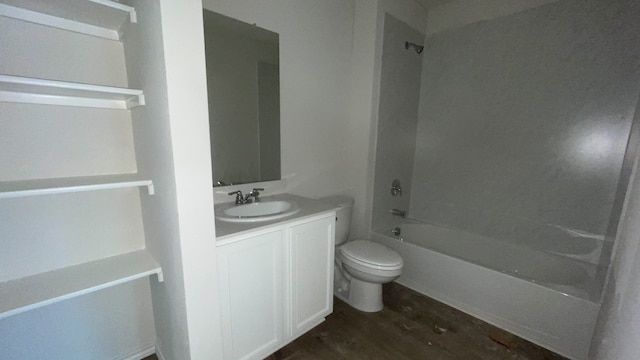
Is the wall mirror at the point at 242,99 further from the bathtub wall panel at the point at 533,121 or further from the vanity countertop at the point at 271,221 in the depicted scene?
the bathtub wall panel at the point at 533,121

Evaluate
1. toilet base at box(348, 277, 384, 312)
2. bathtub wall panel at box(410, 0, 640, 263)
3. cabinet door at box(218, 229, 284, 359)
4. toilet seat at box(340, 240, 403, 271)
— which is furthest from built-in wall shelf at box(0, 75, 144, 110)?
bathtub wall panel at box(410, 0, 640, 263)

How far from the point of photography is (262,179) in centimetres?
175

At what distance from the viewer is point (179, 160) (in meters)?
0.89

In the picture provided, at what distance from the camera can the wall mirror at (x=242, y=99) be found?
1455mm

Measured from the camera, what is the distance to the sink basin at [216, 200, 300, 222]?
4.23 feet

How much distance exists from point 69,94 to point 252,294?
1.19 meters

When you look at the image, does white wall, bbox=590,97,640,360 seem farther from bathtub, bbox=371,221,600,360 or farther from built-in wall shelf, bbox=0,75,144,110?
built-in wall shelf, bbox=0,75,144,110

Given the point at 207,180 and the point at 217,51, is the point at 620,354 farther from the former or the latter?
the point at 217,51

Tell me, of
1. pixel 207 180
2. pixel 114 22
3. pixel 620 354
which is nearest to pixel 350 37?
pixel 114 22

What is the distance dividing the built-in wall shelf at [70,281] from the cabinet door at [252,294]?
1.08 ft

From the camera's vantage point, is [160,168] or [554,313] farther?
[554,313]

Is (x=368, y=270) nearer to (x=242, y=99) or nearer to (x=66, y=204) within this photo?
(x=242, y=99)

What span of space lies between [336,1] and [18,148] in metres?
2.15

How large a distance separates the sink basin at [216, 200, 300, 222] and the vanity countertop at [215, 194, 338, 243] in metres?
0.03
